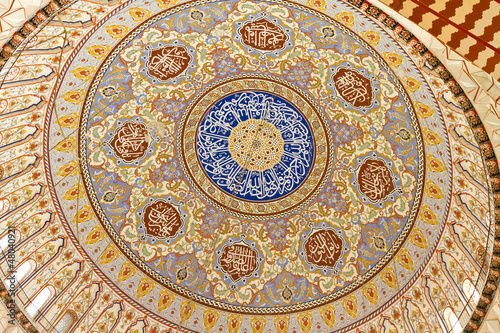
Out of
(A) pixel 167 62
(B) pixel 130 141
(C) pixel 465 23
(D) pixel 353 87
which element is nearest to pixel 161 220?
(B) pixel 130 141

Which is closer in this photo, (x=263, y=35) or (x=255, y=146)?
(x=263, y=35)

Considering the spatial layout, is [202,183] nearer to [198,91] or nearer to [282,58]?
[198,91]

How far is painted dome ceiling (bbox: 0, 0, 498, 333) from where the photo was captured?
25.4 ft

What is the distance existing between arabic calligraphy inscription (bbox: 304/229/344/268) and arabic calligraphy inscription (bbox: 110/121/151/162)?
4.63 metres

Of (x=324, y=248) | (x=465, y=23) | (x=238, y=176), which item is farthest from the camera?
(x=238, y=176)

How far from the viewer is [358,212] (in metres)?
9.82

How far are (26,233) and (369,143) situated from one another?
763 cm

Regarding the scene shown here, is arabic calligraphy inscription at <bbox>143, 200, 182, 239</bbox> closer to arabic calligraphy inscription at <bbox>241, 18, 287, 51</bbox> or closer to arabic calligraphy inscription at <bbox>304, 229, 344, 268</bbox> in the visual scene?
arabic calligraphy inscription at <bbox>304, 229, 344, 268</bbox>

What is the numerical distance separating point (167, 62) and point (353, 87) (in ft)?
13.8

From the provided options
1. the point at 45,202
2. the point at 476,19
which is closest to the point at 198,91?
the point at 45,202

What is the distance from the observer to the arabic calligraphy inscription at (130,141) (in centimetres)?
930

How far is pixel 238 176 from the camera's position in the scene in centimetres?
1012

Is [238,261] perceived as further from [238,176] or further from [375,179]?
[375,179]

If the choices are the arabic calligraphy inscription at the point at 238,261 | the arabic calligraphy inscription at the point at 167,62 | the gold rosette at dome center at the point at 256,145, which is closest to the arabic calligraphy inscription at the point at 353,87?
the gold rosette at dome center at the point at 256,145
